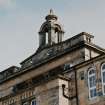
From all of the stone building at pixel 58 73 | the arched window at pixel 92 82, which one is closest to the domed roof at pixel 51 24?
the stone building at pixel 58 73

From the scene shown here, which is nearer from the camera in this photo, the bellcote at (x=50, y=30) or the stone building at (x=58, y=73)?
the stone building at (x=58, y=73)

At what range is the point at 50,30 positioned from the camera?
143 ft

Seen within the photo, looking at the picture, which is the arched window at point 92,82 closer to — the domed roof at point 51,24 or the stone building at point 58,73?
the stone building at point 58,73

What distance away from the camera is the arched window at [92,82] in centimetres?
3478

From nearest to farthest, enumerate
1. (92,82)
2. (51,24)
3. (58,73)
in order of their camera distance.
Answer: (92,82) → (58,73) → (51,24)

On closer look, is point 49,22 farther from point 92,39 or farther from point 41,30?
Result: point 92,39

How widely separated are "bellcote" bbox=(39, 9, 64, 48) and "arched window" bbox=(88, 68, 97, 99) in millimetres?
8671

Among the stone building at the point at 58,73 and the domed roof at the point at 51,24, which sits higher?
the domed roof at the point at 51,24

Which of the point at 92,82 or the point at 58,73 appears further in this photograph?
the point at 58,73

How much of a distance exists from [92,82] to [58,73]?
527 centimetres

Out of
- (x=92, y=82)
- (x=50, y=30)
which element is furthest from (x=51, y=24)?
(x=92, y=82)

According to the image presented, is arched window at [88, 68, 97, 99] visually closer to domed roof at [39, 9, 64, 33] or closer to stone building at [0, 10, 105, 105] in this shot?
stone building at [0, 10, 105, 105]

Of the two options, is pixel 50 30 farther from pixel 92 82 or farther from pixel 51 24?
pixel 92 82

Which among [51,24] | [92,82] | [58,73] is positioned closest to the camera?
[92,82]
